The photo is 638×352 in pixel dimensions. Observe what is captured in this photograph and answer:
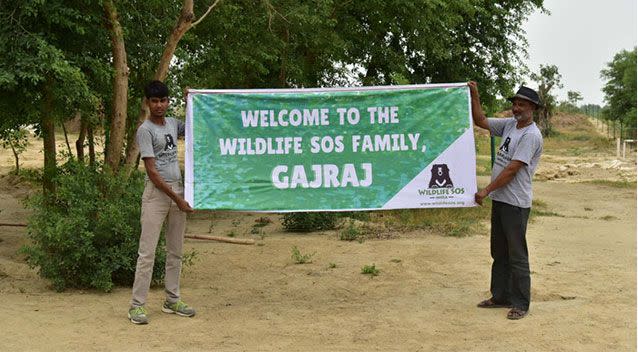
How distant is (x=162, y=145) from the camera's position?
6.59 meters

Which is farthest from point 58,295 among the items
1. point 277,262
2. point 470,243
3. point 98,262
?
point 470,243

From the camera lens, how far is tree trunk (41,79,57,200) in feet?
30.3

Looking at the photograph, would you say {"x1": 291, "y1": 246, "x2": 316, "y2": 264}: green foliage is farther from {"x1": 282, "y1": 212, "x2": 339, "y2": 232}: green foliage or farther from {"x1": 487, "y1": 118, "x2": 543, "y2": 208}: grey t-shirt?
{"x1": 487, "y1": 118, "x2": 543, "y2": 208}: grey t-shirt

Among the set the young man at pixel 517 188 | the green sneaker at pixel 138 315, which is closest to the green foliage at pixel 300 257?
the young man at pixel 517 188

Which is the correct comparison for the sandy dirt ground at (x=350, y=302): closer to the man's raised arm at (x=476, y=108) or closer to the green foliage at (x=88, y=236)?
the green foliage at (x=88, y=236)

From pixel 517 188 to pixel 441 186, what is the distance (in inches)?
28.5

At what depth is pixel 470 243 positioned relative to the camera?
11.4 metres

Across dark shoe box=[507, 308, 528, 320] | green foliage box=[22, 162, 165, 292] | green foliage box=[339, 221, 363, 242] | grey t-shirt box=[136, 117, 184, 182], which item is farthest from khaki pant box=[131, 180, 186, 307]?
green foliage box=[339, 221, 363, 242]

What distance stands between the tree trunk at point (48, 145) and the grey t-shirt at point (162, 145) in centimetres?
250

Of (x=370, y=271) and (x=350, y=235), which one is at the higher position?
(x=350, y=235)

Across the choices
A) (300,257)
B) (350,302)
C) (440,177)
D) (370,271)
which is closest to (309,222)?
(300,257)

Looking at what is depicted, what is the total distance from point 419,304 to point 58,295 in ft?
11.3

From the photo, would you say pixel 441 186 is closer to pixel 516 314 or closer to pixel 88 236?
pixel 516 314

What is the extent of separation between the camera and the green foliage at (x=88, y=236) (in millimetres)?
7848
